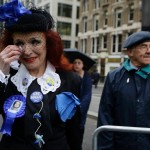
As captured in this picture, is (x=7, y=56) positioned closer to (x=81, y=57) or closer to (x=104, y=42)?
(x=81, y=57)

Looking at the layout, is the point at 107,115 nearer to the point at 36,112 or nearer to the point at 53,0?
the point at 36,112

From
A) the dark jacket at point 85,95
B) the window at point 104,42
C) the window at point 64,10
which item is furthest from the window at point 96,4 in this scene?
the dark jacket at point 85,95

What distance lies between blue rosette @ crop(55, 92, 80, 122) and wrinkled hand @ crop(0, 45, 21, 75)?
38 cm

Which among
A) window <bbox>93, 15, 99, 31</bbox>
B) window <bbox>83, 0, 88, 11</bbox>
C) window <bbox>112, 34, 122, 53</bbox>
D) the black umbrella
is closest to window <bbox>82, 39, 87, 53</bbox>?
window <bbox>93, 15, 99, 31</bbox>

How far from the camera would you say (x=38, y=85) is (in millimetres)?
2215

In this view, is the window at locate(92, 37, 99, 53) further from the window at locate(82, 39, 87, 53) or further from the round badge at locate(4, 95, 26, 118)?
the round badge at locate(4, 95, 26, 118)

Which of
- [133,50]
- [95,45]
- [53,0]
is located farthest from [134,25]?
[133,50]

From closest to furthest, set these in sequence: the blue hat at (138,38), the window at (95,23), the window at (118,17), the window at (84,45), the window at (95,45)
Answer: the blue hat at (138,38)
the window at (118,17)
the window at (95,45)
the window at (95,23)
the window at (84,45)

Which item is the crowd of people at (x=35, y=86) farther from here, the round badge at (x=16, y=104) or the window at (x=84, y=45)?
the window at (x=84, y=45)

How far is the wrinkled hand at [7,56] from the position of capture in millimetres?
2064

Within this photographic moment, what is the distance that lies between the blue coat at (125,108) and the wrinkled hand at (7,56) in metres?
1.23

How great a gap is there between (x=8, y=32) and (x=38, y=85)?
401 millimetres

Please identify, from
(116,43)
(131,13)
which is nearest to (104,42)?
(116,43)

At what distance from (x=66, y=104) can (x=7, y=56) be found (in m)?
0.49
